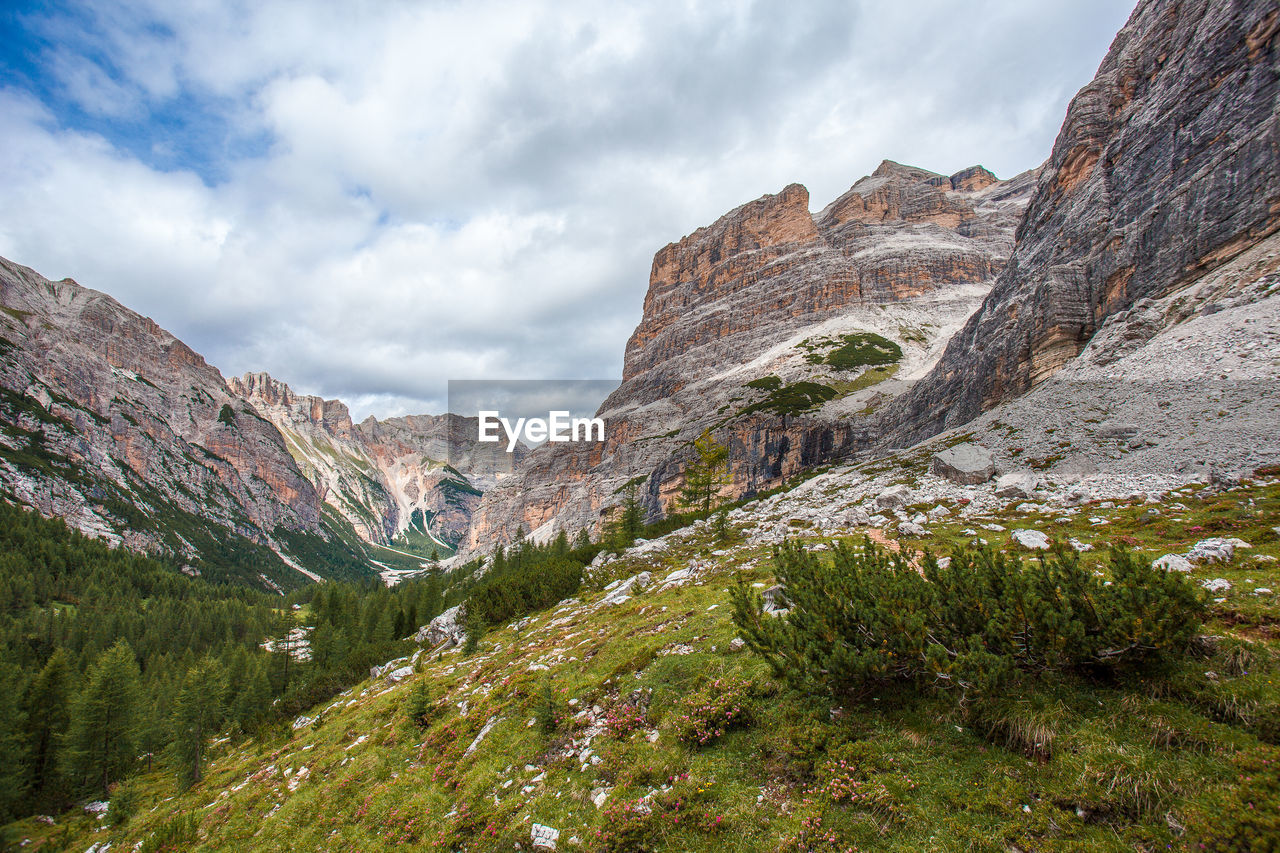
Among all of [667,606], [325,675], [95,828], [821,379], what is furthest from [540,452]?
[667,606]

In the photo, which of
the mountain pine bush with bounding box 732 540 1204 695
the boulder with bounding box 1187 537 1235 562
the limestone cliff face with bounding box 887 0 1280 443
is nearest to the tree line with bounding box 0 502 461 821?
the mountain pine bush with bounding box 732 540 1204 695

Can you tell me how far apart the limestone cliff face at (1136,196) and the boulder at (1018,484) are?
22.5 meters

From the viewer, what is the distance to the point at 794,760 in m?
7.84

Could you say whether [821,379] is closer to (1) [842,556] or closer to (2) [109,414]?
(1) [842,556]

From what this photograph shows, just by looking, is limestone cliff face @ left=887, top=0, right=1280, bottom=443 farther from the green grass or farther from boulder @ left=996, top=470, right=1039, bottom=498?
the green grass

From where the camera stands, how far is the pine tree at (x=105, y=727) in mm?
33781

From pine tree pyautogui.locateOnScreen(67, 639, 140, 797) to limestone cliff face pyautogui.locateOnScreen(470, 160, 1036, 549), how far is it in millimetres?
80767

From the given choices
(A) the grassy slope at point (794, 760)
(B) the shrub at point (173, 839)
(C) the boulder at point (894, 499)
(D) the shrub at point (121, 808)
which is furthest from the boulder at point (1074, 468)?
(D) the shrub at point (121, 808)

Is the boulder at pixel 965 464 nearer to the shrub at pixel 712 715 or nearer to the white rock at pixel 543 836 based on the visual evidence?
the shrub at pixel 712 715

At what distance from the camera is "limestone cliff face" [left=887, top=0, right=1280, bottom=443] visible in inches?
1367

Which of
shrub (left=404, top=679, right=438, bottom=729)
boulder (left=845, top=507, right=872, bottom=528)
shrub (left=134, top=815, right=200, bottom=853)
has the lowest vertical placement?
shrub (left=134, top=815, right=200, bottom=853)

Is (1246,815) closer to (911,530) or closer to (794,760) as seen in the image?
(794,760)

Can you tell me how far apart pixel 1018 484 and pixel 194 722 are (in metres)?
56.7

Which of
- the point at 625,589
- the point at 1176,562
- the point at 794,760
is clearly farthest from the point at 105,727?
the point at 1176,562
